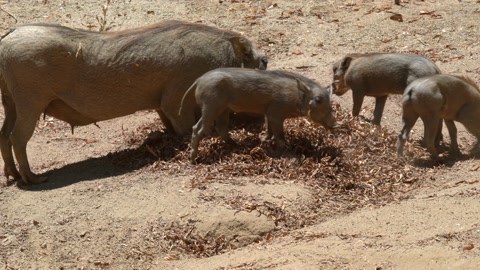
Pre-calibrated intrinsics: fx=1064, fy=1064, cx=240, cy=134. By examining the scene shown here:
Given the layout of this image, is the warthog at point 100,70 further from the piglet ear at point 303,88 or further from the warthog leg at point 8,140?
the piglet ear at point 303,88

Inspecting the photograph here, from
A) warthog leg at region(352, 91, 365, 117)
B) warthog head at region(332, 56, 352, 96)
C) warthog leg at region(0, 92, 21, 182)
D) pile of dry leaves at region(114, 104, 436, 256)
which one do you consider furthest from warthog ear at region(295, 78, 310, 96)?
warthog leg at region(0, 92, 21, 182)

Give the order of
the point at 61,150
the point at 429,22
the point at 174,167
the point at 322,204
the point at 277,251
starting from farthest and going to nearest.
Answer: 1. the point at 429,22
2. the point at 61,150
3. the point at 174,167
4. the point at 322,204
5. the point at 277,251

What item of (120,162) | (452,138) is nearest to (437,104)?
(452,138)

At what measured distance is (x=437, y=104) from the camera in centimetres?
1045

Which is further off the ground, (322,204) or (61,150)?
(322,204)

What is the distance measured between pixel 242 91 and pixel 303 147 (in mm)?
837

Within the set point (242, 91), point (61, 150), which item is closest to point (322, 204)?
point (242, 91)

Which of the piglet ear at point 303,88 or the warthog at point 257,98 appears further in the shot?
the piglet ear at point 303,88

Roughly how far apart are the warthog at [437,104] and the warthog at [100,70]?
1858mm

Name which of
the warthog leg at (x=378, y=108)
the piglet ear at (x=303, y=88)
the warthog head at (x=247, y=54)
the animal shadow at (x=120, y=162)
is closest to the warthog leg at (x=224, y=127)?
the animal shadow at (x=120, y=162)

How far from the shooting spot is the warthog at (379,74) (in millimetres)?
11398

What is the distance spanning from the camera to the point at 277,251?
27.9ft

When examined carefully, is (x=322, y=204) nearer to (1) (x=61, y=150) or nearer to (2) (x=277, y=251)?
(2) (x=277, y=251)

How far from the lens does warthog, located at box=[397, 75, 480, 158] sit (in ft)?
34.3
